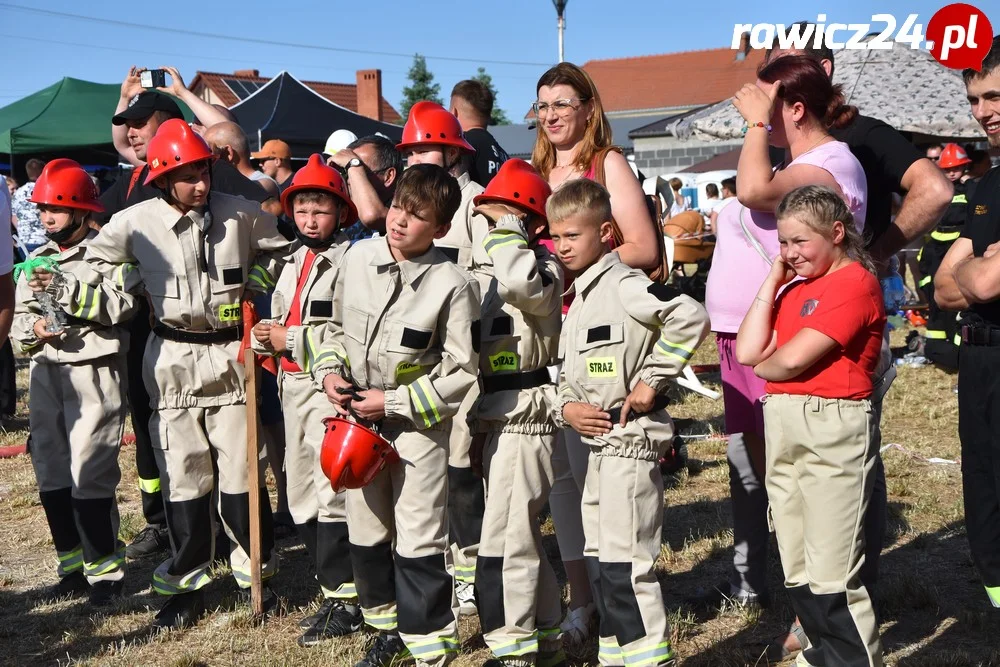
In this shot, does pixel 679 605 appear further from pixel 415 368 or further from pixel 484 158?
pixel 484 158

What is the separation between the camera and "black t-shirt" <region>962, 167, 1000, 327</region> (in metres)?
3.61

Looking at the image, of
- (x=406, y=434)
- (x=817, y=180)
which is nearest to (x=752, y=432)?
(x=817, y=180)

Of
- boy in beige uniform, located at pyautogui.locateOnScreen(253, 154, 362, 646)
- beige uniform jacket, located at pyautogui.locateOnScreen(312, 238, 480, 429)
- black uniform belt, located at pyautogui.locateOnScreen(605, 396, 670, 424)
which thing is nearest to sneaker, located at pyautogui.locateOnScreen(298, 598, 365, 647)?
boy in beige uniform, located at pyautogui.locateOnScreen(253, 154, 362, 646)

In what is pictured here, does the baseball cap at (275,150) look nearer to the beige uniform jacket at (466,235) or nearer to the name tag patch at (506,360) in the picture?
the beige uniform jacket at (466,235)

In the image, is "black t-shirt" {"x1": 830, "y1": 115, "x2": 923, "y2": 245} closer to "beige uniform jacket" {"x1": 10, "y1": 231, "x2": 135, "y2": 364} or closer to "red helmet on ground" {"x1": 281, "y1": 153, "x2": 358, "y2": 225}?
"red helmet on ground" {"x1": 281, "y1": 153, "x2": 358, "y2": 225}

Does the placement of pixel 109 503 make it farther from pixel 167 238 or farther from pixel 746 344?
pixel 746 344

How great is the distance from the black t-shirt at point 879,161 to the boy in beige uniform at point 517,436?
1.28 metres

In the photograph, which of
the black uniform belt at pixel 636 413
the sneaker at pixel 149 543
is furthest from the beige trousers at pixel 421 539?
the sneaker at pixel 149 543

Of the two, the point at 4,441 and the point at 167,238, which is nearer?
the point at 167,238

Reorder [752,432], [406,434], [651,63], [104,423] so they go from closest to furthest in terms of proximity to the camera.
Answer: [406,434] → [752,432] → [104,423] → [651,63]

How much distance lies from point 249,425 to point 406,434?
1.08 metres

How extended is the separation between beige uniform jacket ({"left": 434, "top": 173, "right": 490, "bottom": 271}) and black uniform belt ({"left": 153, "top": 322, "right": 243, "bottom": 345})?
1044mm

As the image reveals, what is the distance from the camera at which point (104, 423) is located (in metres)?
5.16

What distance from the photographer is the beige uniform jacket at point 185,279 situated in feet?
15.3
